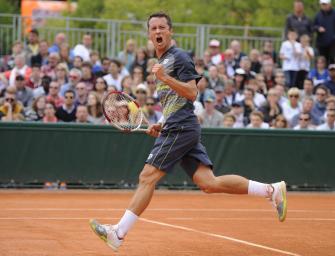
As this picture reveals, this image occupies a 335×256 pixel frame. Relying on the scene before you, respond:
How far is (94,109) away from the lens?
17922 millimetres

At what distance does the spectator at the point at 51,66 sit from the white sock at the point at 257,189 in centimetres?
1023

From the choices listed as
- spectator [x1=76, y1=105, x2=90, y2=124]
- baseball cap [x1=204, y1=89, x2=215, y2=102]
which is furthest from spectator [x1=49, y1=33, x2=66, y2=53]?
baseball cap [x1=204, y1=89, x2=215, y2=102]

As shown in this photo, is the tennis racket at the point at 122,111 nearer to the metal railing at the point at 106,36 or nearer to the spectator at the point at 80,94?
the spectator at the point at 80,94

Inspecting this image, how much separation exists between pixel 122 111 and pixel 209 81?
383 inches

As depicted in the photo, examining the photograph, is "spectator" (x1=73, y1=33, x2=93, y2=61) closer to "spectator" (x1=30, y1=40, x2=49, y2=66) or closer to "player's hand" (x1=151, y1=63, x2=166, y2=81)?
"spectator" (x1=30, y1=40, x2=49, y2=66)

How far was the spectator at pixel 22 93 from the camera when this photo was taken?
1825 centimetres

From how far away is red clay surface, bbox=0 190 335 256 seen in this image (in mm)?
9656

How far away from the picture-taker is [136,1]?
35688 mm

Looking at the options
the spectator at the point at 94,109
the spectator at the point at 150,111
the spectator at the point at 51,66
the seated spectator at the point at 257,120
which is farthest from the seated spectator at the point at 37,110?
the seated spectator at the point at 257,120

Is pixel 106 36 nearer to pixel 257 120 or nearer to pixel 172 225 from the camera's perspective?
pixel 257 120

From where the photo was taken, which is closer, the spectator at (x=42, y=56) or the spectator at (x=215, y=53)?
the spectator at (x=42, y=56)

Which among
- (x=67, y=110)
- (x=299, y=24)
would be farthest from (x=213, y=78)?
(x=67, y=110)

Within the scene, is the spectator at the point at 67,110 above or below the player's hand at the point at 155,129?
below

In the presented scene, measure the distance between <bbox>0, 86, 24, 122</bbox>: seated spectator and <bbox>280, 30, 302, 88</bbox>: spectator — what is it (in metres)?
6.66
